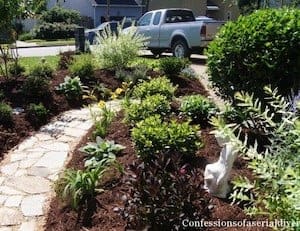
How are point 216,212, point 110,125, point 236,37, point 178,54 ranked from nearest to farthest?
point 216,212 → point 236,37 → point 110,125 → point 178,54

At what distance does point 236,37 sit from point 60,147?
2.70 meters

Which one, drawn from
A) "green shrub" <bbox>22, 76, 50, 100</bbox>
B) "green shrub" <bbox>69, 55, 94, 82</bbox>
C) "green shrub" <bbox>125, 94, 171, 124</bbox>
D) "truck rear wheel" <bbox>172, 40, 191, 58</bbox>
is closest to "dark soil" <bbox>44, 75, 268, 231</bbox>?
"green shrub" <bbox>125, 94, 171, 124</bbox>

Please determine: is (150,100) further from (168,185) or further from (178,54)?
(178,54)

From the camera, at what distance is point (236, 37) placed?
4.76 meters

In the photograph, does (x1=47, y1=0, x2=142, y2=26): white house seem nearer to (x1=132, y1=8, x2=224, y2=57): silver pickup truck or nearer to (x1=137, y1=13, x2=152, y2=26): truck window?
(x1=137, y1=13, x2=152, y2=26): truck window

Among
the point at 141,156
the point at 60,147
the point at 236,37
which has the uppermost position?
the point at 236,37

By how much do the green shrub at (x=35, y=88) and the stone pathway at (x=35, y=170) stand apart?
0.68 metres

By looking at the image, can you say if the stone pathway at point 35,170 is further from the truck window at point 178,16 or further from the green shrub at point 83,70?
the truck window at point 178,16

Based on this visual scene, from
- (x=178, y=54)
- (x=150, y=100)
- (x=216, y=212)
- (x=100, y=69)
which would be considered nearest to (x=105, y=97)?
(x=100, y=69)

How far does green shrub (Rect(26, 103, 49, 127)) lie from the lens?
6546mm

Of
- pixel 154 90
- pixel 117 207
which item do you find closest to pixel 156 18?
pixel 154 90

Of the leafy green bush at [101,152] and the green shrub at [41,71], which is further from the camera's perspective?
the green shrub at [41,71]

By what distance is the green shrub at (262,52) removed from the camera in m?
4.54

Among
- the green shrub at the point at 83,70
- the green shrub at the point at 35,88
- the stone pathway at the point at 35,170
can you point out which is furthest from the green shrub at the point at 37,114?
the green shrub at the point at 83,70
